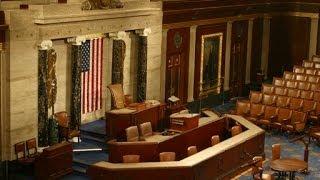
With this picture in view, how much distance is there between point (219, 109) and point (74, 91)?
680 cm

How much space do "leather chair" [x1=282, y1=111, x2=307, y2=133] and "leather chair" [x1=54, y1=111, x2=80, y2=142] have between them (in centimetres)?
600

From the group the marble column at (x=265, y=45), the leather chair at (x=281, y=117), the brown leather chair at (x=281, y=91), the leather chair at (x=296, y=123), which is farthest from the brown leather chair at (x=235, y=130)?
the marble column at (x=265, y=45)

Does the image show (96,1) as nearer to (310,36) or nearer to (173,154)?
(173,154)

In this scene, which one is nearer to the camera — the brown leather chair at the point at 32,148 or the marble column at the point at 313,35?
the brown leather chair at the point at 32,148

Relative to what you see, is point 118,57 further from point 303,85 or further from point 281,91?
point 303,85

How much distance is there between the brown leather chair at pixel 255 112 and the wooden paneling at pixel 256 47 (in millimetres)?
5465

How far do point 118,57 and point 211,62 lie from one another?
492 cm

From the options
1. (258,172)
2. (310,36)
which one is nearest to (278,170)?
(258,172)

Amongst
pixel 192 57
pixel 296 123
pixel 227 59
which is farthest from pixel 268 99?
pixel 227 59

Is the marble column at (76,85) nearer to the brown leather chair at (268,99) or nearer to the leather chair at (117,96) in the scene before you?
the leather chair at (117,96)

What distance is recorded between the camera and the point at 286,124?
18.4 metres

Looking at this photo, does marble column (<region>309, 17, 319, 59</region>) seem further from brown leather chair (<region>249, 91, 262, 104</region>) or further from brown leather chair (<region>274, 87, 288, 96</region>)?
brown leather chair (<region>249, 91, 262, 104</region>)

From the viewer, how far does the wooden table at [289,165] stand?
45.8 ft

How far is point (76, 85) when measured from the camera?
16.5m
